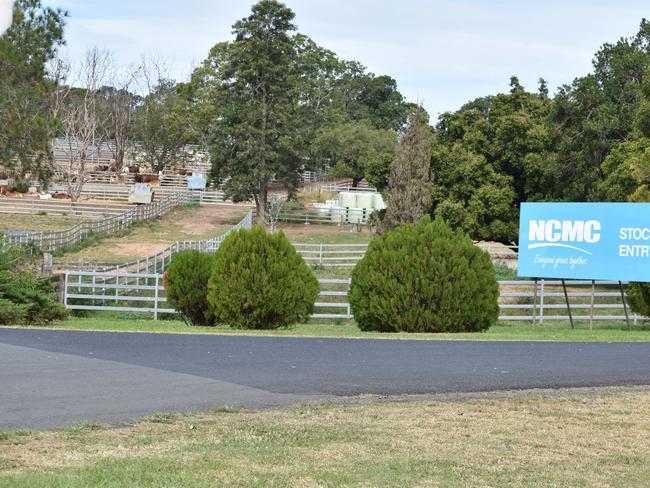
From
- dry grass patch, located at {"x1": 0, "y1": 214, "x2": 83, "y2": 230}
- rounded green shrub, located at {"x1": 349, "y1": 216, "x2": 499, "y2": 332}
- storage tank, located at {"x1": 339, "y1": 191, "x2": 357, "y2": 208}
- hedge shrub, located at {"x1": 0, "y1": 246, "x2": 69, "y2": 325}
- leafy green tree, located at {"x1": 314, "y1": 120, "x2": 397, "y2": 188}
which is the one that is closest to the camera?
rounded green shrub, located at {"x1": 349, "y1": 216, "x2": 499, "y2": 332}

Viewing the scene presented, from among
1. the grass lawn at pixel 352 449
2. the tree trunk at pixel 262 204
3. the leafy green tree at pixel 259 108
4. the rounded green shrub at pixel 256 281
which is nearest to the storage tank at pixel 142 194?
the leafy green tree at pixel 259 108

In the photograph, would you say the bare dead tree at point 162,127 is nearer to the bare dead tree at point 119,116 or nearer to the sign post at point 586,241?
the bare dead tree at point 119,116

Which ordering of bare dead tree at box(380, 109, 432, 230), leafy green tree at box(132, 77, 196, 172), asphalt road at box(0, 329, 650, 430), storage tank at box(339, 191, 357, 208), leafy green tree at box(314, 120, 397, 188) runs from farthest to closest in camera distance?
leafy green tree at box(132, 77, 196, 172)
leafy green tree at box(314, 120, 397, 188)
storage tank at box(339, 191, 357, 208)
bare dead tree at box(380, 109, 432, 230)
asphalt road at box(0, 329, 650, 430)

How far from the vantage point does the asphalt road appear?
39.2ft

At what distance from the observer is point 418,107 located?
5216 centimetres

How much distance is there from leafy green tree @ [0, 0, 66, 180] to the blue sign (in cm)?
3397

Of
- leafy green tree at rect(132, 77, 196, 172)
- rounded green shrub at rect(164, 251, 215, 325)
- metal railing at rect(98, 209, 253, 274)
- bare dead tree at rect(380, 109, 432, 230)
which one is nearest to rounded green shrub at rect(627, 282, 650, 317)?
rounded green shrub at rect(164, 251, 215, 325)

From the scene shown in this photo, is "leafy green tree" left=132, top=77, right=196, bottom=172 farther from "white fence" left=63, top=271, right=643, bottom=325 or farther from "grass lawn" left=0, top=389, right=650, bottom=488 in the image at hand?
"grass lawn" left=0, top=389, right=650, bottom=488

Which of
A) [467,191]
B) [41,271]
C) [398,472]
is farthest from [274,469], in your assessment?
[467,191]

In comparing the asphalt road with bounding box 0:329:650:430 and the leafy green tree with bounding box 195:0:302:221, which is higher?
the leafy green tree with bounding box 195:0:302:221

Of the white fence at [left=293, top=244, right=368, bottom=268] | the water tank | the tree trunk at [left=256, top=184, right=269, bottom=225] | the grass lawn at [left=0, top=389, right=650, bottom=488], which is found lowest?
the grass lawn at [left=0, top=389, right=650, bottom=488]

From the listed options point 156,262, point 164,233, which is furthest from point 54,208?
point 156,262

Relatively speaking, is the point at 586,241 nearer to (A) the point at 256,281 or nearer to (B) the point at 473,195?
(A) the point at 256,281

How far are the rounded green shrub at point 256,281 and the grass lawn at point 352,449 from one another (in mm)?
12718
